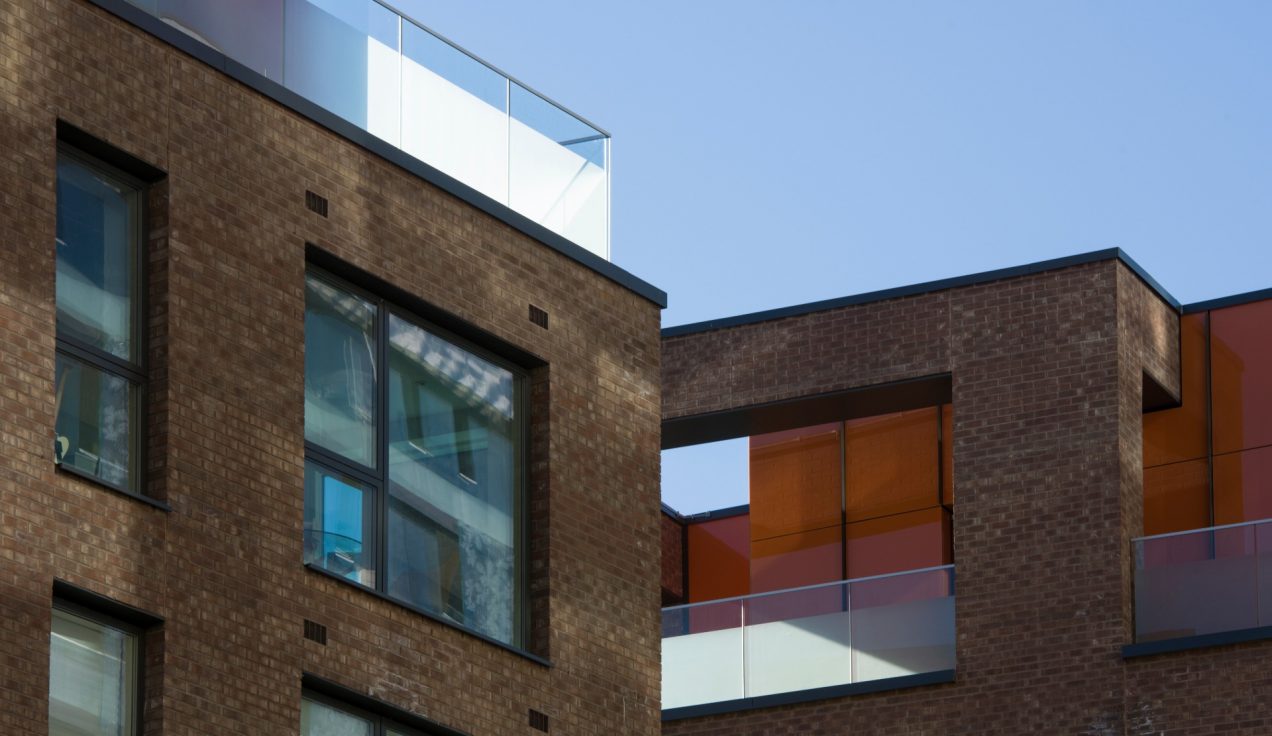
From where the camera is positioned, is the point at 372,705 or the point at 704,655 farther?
the point at 704,655

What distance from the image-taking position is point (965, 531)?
3494 cm

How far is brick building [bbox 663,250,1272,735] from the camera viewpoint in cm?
3319

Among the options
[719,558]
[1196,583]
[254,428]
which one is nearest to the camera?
[254,428]

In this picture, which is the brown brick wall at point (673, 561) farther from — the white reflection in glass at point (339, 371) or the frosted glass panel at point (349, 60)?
the white reflection in glass at point (339, 371)

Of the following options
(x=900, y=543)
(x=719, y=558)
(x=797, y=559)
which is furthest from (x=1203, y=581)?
(x=719, y=558)

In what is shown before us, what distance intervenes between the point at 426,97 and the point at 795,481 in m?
16.7

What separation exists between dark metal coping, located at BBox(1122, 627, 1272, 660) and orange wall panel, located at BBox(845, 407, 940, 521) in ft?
18.0

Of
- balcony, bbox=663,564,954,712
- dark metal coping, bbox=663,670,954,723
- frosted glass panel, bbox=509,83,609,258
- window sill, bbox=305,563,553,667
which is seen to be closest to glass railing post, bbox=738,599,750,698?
balcony, bbox=663,564,954,712

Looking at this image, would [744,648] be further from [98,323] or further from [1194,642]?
[98,323]

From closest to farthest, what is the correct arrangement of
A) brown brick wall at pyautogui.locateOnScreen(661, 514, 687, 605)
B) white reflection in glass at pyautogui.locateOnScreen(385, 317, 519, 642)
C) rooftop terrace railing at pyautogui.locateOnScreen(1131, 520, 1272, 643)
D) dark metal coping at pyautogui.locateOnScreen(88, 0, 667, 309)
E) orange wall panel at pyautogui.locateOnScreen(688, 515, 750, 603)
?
dark metal coping at pyautogui.locateOnScreen(88, 0, 667, 309) < white reflection in glass at pyautogui.locateOnScreen(385, 317, 519, 642) < rooftop terrace railing at pyautogui.locateOnScreen(1131, 520, 1272, 643) < orange wall panel at pyautogui.locateOnScreen(688, 515, 750, 603) < brown brick wall at pyautogui.locateOnScreen(661, 514, 687, 605)

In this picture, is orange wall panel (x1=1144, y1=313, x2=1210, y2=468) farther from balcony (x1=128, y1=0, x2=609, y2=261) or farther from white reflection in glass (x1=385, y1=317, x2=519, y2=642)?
white reflection in glass (x1=385, y1=317, x2=519, y2=642)

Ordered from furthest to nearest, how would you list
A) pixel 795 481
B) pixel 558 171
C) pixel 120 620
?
1. pixel 795 481
2. pixel 558 171
3. pixel 120 620

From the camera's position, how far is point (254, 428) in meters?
21.0

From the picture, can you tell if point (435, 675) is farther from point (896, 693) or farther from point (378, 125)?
point (896, 693)
